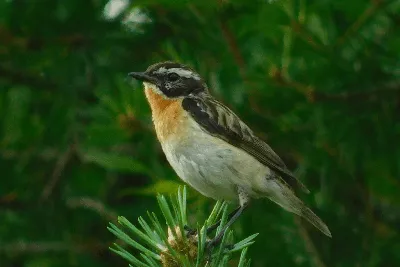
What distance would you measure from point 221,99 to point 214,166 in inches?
24.4

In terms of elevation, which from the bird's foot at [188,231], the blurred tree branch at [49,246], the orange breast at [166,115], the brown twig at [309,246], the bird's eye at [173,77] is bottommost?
the brown twig at [309,246]

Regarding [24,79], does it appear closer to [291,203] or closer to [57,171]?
[57,171]

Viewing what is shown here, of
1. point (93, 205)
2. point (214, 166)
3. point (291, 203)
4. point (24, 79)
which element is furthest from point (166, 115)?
point (24, 79)

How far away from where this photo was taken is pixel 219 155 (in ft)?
16.9

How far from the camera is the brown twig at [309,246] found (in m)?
5.42

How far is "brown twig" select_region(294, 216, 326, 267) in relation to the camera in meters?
5.42

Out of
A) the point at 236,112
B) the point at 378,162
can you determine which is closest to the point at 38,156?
the point at 236,112

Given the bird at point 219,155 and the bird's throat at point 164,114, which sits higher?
the bird's throat at point 164,114

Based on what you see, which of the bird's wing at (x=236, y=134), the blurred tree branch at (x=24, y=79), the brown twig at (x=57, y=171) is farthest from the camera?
the brown twig at (x=57, y=171)

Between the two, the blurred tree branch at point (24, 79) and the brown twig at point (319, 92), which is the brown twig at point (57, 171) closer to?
the blurred tree branch at point (24, 79)

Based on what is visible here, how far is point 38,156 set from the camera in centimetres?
661

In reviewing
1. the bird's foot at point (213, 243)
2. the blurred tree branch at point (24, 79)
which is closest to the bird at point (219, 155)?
the bird's foot at point (213, 243)

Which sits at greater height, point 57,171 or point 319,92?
point 319,92

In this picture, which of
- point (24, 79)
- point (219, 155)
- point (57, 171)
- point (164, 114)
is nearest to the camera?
point (219, 155)
